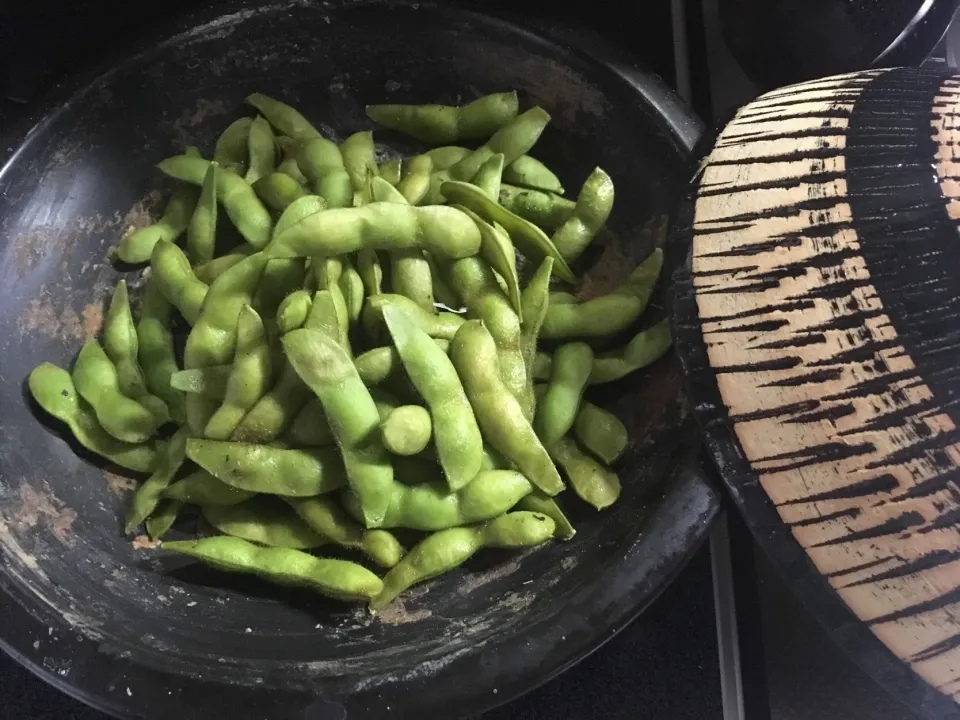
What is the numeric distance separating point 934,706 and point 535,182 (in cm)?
73

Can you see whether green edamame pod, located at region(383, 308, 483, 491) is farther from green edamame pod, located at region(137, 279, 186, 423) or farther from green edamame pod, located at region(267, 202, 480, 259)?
green edamame pod, located at region(137, 279, 186, 423)

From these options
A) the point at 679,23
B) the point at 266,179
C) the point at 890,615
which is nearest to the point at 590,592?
the point at 890,615

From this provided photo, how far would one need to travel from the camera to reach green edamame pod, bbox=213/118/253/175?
1094 millimetres

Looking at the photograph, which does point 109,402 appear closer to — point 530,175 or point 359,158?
point 359,158

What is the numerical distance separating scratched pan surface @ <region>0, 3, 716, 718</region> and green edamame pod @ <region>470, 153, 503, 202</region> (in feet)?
0.51

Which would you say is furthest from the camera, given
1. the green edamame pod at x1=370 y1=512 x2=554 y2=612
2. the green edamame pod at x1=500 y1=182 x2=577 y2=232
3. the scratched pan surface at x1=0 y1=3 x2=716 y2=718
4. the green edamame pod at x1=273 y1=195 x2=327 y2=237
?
the green edamame pod at x1=500 y1=182 x2=577 y2=232

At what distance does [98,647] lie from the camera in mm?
700

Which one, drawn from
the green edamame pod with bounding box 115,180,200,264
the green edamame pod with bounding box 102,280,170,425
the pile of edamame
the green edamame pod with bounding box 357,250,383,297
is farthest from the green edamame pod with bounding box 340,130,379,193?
the green edamame pod with bounding box 102,280,170,425

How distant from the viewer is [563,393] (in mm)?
884

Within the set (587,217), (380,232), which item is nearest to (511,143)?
(587,217)

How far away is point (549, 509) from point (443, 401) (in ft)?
0.55

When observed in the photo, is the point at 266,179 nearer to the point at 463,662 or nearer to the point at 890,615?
the point at 463,662

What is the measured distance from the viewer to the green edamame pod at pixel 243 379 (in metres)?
0.82

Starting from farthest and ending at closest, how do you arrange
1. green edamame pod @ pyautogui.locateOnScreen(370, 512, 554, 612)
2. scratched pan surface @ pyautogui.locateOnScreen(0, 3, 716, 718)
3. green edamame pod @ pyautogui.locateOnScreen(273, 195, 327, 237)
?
green edamame pod @ pyautogui.locateOnScreen(273, 195, 327, 237), green edamame pod @ pyautogui.locateOnScreen(370, 512, 554, 612), scratched pan surface @ pyautogui.locateOnScreen(0, 3, 716, 718)
